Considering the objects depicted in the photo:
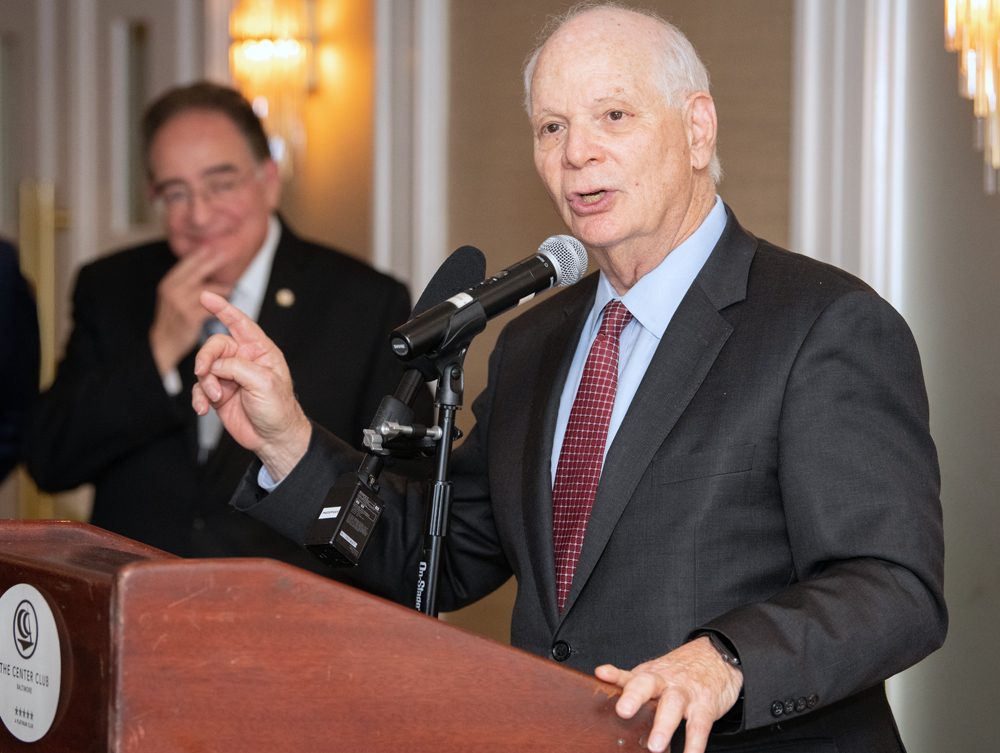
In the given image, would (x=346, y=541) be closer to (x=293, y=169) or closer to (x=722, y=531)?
(x=722, y=531)

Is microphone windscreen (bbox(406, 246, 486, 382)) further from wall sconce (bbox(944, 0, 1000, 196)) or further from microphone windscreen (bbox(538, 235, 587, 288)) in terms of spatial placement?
wall sconce (bbox(944, 0, 1000, 196))

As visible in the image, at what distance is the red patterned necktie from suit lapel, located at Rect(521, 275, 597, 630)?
2cm

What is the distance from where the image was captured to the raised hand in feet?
4.72

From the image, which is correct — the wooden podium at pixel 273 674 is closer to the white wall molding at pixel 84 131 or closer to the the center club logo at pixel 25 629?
the the center club logo at pixel 25 629

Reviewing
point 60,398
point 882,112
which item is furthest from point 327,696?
point 60,398

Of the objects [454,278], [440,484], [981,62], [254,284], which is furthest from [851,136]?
[254,284]

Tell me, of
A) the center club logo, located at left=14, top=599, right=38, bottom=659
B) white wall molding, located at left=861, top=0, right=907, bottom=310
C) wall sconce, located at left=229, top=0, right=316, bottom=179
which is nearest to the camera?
the center club logo, located at left=14, top=599, right=38, bottom=659

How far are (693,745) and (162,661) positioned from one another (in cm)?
48

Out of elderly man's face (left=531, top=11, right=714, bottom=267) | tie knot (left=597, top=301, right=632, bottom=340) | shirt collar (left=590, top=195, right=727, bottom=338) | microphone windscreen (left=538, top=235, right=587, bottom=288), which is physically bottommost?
tie knot (left=597, top=301, right=632, bottom=340)

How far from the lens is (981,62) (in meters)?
1.77

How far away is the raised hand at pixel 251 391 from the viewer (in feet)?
4.72

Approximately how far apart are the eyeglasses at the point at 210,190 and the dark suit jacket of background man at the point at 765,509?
122 centimetres

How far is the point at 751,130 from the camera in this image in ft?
7.43

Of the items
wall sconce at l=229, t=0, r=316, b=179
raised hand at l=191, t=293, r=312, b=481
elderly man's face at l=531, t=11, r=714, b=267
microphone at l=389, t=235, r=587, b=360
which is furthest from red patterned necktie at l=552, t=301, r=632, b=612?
wall sconce at l=229, t=0, r=316, b=179
